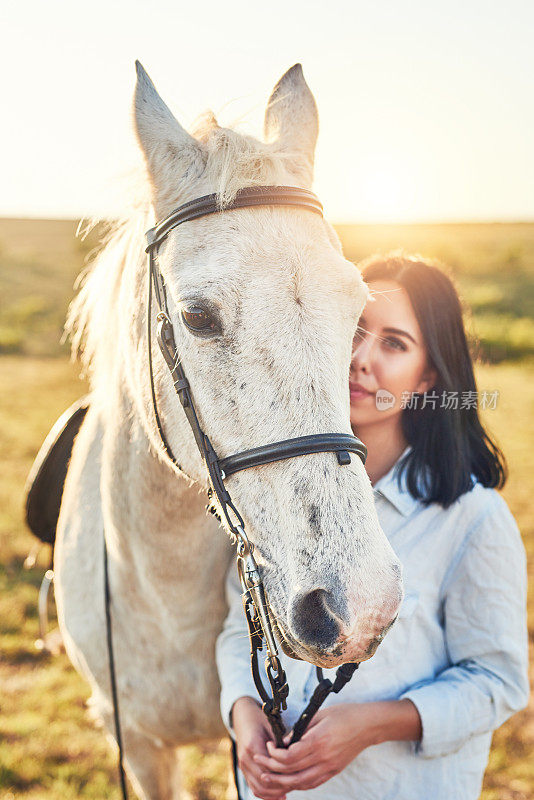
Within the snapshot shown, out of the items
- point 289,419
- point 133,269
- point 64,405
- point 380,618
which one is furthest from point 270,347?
point 64,405

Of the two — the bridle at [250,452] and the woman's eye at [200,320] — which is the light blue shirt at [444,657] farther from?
the woman's eye at [200,320]

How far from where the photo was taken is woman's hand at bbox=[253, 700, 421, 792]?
1606 mm

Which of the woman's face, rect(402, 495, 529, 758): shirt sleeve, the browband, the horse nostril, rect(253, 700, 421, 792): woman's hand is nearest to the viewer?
the horse nostril

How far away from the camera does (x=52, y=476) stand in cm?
325

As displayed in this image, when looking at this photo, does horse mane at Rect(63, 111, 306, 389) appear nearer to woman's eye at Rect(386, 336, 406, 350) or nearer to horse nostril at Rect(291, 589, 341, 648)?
woman's eye at Rect(386, 336, 406, 350)

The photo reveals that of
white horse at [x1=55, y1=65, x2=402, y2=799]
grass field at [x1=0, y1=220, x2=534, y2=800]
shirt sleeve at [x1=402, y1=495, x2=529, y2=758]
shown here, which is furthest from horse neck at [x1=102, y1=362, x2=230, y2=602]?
grass field at [x1=0, y1=220, x2=534, y2=800]

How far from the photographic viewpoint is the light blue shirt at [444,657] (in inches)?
69.8

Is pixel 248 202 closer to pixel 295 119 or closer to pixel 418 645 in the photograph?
pixel 295 119

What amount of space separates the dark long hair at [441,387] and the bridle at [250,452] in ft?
2.27

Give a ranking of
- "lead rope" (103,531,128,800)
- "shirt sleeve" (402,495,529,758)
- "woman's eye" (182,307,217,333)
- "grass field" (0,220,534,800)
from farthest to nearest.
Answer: "grass field" (0,220,534,800) < "lead rope" (103,531,128,800) < "shirt sleeve" (402,495,529,758) < "woman's eye" (182,307,217,333)

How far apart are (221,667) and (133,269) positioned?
1472 millimetres

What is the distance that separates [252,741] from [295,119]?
205 cm

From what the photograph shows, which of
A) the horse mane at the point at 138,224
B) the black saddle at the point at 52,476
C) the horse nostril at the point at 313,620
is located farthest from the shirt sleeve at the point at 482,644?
the black saddle at the point at 52,476

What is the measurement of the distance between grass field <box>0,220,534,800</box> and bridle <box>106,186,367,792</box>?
1738 millimetres
